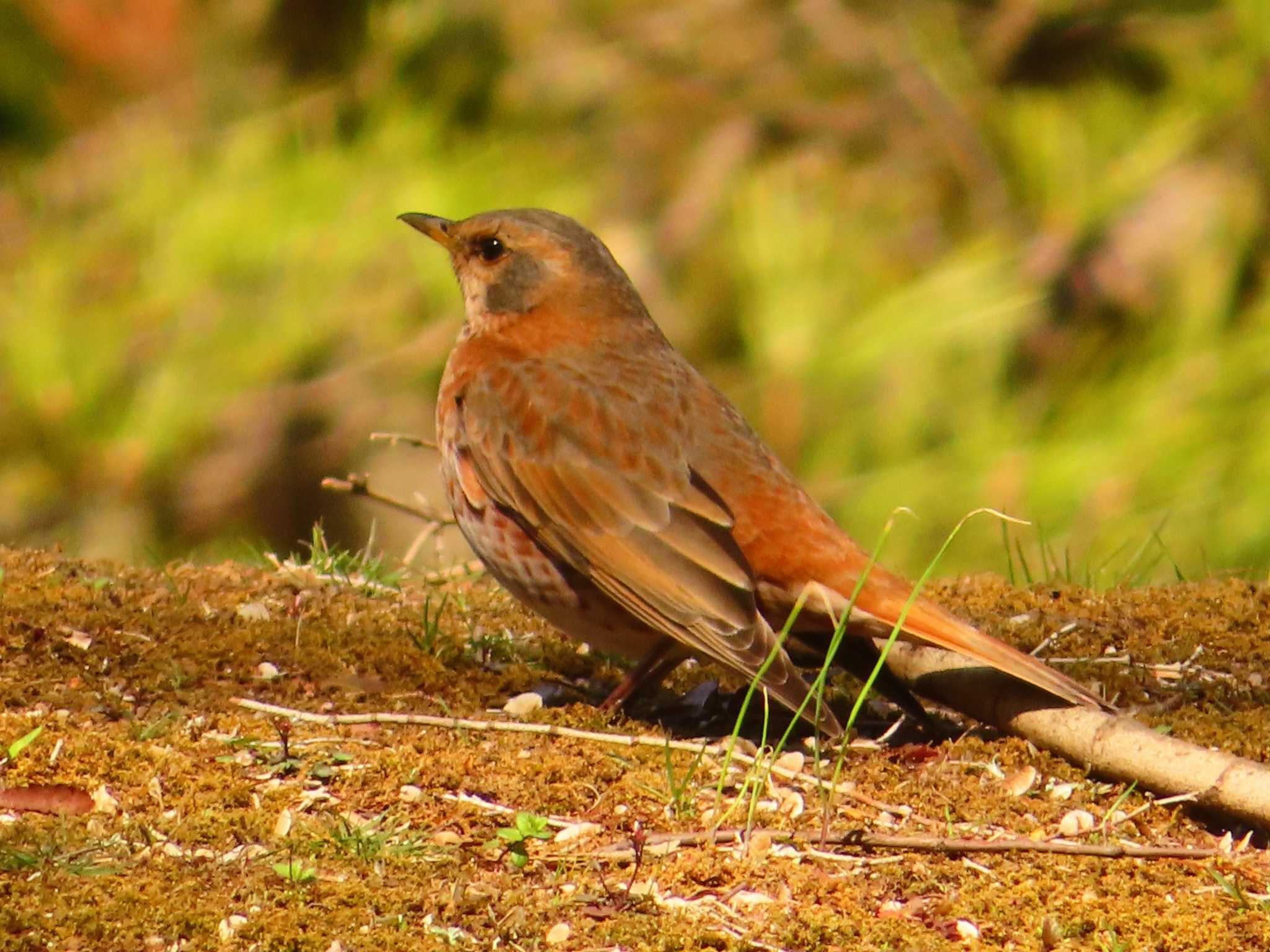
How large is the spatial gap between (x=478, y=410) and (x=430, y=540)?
2839 millimetres

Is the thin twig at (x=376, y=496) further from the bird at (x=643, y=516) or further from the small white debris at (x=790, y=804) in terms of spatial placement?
the small white debris at (x=790, y=804)

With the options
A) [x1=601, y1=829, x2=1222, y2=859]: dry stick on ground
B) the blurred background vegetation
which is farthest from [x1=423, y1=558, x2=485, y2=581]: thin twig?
[x1=601, y1=829, x2=1222, y2=859]: dry stick on ground

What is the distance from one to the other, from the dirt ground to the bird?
210mm

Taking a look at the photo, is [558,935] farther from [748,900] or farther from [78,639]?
[78,639]

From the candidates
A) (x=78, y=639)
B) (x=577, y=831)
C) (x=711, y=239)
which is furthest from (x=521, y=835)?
(x=711, y=239)

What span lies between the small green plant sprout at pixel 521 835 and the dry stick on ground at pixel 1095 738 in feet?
3.22

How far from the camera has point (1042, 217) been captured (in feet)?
18.6

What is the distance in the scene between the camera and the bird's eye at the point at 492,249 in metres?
4.54

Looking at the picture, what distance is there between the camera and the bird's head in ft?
14.6

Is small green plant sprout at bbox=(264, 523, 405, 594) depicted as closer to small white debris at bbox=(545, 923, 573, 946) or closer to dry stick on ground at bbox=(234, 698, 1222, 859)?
dry stick on ground at bbox=(234, 698, 1222, 859)

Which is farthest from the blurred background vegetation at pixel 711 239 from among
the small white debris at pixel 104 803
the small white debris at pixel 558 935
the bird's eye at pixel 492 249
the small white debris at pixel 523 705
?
the small white debris at pixel 558 935

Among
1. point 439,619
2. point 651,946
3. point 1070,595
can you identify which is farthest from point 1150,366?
point 651,946

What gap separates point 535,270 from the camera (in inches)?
176

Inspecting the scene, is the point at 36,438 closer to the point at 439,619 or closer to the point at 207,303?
→ the point at 207,303
